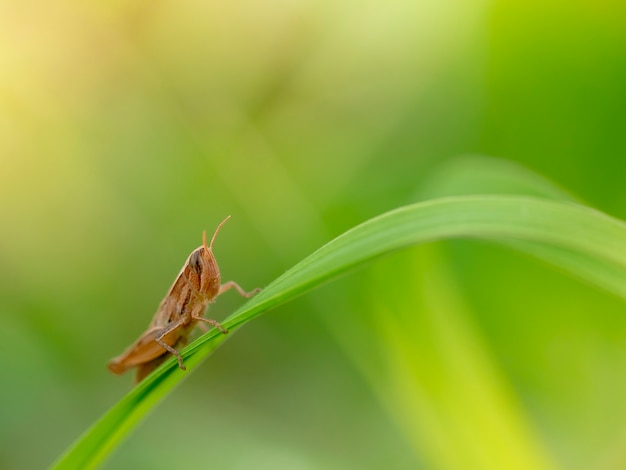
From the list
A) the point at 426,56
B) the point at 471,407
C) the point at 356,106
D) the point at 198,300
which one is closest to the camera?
the point at 471,407

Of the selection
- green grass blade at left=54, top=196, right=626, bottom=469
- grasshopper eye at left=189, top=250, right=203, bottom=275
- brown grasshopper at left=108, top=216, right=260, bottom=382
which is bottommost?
green grass blade at left=54, top=196, right=626, bottom=469

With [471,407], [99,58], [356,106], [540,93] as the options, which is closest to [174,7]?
[99,58]

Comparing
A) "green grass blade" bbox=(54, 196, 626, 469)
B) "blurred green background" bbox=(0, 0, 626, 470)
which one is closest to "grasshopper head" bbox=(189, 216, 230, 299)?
"blurred green background" bbox=(0, 0, 626, 470)

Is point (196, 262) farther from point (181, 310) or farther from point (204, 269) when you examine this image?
point (181, 310)

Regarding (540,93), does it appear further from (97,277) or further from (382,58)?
(97,277)

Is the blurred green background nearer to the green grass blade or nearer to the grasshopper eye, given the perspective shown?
the grasshopper eye

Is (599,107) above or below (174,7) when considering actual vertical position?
below

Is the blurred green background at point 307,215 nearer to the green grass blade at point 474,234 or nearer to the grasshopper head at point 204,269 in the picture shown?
the grasshopper head at point 204,269
